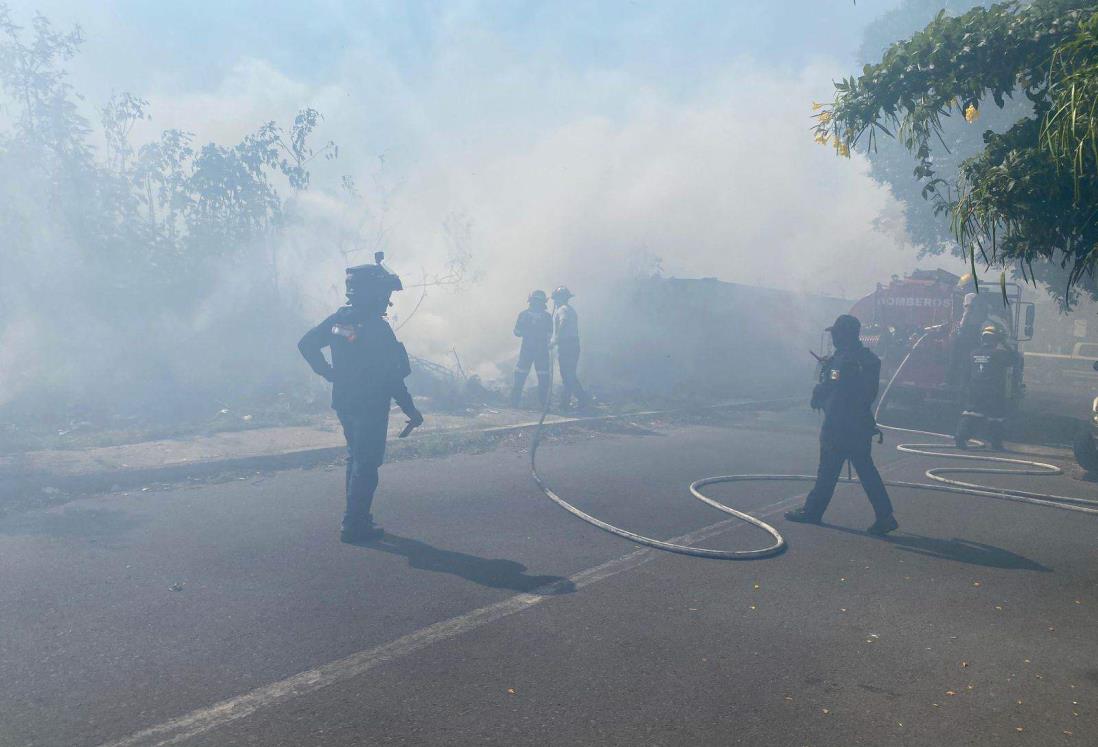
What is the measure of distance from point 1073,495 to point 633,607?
6472 mm

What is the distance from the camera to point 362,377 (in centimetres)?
622

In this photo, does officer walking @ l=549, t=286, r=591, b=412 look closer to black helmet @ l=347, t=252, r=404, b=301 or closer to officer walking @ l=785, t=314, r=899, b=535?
officer walking @ l=785, t=314, r=899, b=535

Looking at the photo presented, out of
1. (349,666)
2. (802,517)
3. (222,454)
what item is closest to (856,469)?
(802,517)

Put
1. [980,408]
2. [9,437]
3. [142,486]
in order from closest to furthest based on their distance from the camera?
[142,486]
[9,437]
[980,408]

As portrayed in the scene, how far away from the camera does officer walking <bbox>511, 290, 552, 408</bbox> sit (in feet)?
47.1

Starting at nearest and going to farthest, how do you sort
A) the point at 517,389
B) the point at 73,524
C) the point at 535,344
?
the point at 73,524
the point at 535,344
the point at 517,389

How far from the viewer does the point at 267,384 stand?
14.2m

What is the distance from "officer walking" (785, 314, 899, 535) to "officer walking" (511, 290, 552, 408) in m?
7.66

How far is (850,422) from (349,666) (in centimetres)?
462

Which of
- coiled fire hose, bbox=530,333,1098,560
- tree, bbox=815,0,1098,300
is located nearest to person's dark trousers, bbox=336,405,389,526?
coiled fire hose, bbox=530,333,1098,560

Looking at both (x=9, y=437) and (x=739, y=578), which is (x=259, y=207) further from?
(x=739, y=578)

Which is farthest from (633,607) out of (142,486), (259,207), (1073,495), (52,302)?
(259,207)

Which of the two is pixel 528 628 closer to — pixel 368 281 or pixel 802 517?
pixel 368 281

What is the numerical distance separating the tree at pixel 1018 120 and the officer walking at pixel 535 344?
27.2 feet
